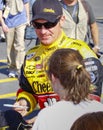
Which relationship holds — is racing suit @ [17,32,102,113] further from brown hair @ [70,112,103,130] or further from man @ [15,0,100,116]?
brown hair @ [70,112,103,130]

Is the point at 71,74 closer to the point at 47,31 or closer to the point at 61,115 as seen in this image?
the point at 61,115

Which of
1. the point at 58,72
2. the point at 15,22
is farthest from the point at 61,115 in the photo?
the point at 15,22

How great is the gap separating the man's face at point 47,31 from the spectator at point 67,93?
55 cm

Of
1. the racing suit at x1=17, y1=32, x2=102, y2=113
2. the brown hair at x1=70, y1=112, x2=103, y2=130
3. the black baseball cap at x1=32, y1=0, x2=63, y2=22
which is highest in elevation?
the black baseball cap at x1=32, y1=0, x2=63, y2=22

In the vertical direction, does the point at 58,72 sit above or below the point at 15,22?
above

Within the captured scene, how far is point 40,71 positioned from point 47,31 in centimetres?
33

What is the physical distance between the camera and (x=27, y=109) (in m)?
3.76

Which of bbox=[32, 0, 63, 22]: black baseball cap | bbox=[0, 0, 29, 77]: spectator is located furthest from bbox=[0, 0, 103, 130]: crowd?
bbox=[0, 0, 29, 77]: spectator

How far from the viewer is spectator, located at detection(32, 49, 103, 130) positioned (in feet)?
A: 8.71

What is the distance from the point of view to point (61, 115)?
266cm

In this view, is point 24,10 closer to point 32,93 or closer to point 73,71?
point 32,93

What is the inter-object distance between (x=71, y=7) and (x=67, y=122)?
8.34 ft

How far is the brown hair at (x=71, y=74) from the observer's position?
9.14 ft

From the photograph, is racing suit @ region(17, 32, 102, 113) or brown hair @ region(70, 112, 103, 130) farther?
racing suit @ region(17, 32, 102, 113)
